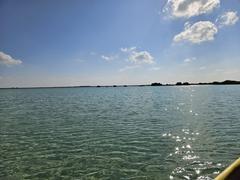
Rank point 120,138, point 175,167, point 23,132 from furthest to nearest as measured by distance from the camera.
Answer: point 23,132, point 120,138, point 175,167

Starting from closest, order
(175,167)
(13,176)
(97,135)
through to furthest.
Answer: (13,176), (175,167), (97,135)

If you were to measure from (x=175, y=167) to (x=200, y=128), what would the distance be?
12645mm

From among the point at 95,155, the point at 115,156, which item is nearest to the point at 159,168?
the point at 115,156

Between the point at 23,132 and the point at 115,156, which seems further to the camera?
the point at 23,132

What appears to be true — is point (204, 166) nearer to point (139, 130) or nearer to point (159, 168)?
point (159, 168)

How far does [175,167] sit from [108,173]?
3.32 m

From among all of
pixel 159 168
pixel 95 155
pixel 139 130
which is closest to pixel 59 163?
pixel 95 155

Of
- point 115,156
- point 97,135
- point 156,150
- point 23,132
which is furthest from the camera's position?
point 23,132

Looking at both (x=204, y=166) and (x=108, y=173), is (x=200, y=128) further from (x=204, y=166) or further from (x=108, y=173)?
(x=108, y=173)

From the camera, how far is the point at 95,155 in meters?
15.5

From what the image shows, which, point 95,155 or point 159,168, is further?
point 95,155

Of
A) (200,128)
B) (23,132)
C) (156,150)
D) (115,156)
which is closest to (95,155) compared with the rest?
(115,156)

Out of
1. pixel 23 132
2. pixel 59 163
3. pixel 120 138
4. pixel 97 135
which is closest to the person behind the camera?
pixel 59 163

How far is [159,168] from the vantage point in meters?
12.9
